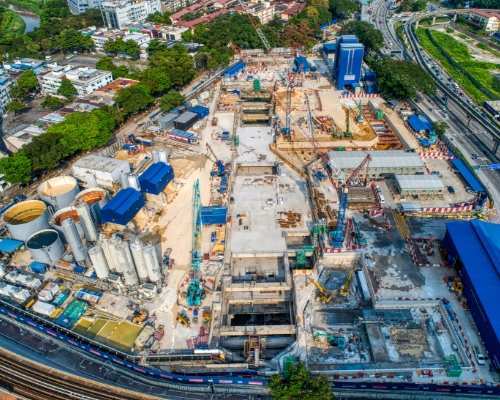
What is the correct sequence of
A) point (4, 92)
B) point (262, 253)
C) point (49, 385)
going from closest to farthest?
point (49, 385)
point (262, 253)
point (4, 92)

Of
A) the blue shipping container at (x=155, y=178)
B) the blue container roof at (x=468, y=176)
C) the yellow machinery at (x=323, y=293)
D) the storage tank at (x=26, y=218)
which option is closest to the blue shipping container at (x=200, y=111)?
the blue shipping container at (x=155, y=178)

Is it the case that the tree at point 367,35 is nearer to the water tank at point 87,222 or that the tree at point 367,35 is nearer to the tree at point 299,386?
the water tank at point 87,222

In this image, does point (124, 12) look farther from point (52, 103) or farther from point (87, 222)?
point (87, 222)

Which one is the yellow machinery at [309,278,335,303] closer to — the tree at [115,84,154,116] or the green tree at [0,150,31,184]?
the green tree at [0,150,31,184]

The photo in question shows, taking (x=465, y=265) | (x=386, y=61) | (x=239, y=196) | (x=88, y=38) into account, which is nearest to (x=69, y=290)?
(x=239, y=196)

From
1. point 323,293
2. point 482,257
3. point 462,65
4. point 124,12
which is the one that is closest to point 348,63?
point 462,65
